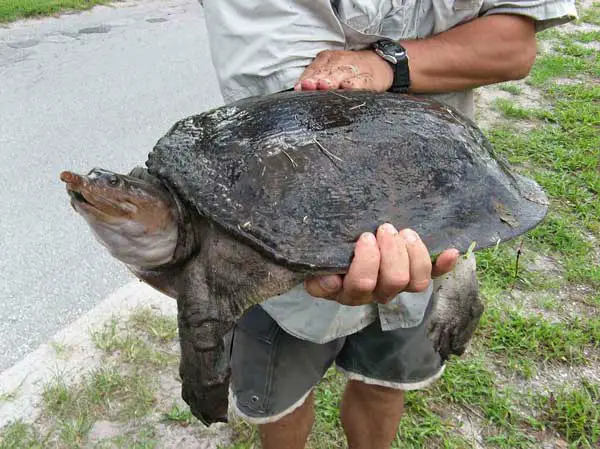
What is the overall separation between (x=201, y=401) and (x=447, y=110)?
0.99 metres

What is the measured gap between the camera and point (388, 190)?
1.39 meters

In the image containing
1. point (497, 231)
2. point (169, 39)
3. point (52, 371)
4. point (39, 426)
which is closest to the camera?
point (497, 231)

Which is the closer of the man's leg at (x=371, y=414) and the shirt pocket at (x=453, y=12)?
the shirt pocket at (x=453, y=12)

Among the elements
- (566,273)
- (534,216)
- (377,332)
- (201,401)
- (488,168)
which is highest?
(488,168)

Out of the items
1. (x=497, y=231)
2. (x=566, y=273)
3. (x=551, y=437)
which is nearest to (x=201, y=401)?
(x=497, y=231)

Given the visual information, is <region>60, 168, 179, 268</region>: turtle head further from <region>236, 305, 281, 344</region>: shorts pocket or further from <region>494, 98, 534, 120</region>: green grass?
<region>494, 98, 534, 120</region>: green grass

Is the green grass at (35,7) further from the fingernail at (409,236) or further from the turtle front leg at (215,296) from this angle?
the fingernail at (409,236)

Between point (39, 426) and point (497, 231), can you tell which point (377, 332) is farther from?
point (39, 426)

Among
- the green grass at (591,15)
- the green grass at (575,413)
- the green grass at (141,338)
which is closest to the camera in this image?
the green grass at (575,413)

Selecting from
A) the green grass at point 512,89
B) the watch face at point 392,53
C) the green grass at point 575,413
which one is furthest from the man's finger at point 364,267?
the green grass at point 512,89

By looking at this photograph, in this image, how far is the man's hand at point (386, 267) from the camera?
132cm

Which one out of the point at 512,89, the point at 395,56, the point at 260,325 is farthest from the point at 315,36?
the point at 512,89

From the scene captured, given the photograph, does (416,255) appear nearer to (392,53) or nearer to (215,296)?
(215,296)

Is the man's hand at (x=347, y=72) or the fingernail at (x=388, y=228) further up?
the man's hand at (x=347, y=72)
